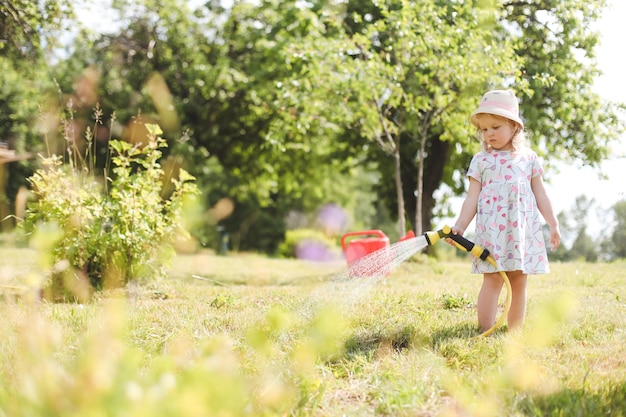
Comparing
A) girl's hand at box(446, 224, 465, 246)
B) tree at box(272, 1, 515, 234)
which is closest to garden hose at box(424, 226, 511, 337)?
girl's hand at box(446, 224, 465, 246)

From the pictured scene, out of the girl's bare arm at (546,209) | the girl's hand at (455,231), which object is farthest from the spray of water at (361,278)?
the girl's bare arm at (546,209)

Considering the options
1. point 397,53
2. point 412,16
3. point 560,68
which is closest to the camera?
point 412,16

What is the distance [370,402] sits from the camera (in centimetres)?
247

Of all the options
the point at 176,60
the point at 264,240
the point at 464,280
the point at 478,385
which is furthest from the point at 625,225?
the point at 264,240

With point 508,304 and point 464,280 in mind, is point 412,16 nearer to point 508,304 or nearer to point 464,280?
point 464,280

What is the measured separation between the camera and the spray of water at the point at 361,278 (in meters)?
4.21

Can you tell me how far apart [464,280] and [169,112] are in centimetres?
1260

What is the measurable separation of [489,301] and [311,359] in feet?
4.85

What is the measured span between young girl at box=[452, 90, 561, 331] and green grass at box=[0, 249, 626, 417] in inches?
12.2

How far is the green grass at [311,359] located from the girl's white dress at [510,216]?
1.49 feet

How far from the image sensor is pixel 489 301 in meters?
3.68

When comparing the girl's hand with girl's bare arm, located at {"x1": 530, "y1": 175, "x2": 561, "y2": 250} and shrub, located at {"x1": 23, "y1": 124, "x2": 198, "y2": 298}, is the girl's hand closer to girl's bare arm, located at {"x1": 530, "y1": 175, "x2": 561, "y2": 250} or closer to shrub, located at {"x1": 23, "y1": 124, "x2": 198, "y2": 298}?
girl's bare arm, located at {"x1": 530, "y1": 175, "x2": 561, "y2": 250}

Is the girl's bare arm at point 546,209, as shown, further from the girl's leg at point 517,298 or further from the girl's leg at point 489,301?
the girl's leg at point 489,301

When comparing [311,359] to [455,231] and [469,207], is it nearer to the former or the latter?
[455,231]
